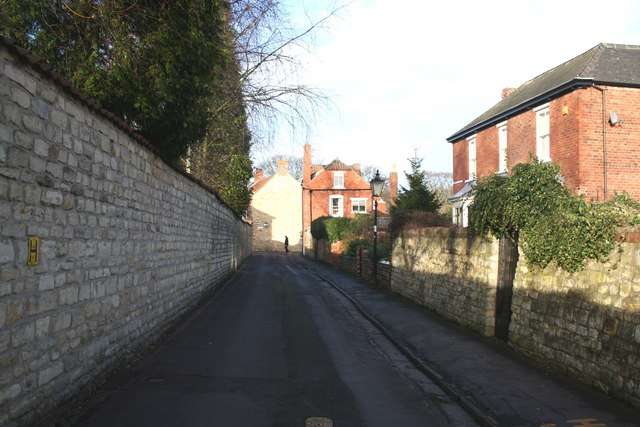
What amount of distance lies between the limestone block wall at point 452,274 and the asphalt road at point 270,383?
6.13 feet

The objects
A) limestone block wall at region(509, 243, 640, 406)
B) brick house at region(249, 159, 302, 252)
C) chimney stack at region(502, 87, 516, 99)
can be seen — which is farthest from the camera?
brick house at region(249, 159, 302, 252)

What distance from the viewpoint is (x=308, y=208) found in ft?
188

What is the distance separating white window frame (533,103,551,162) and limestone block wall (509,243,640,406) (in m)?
12.6

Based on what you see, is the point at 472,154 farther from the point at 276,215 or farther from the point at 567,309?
the point at 276,215

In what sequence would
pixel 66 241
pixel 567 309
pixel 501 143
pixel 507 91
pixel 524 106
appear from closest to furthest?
pixel 66 241 → pixel 567 309 → pixel 524 106 → pixel 501 143 → pixel 507 91

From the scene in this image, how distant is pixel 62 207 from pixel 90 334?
157 centimetres

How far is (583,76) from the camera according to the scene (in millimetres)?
17625

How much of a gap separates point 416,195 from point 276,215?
33846 millimetres

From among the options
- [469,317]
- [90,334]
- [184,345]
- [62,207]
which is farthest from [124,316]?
[469,317]

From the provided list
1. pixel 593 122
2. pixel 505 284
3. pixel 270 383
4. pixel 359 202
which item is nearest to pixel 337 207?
pixel 359 202

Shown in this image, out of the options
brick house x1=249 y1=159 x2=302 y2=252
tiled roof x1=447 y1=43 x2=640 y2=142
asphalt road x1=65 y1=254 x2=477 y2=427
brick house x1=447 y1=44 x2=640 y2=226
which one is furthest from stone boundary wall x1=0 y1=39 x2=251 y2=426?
brick house x1=249 y1=159 x2=302 y2=252

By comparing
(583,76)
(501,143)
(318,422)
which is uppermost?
(583,76)

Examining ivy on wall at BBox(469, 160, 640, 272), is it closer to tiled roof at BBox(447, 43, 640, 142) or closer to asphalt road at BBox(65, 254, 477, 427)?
asphalt road at BBox(65, 254, 477, 427)

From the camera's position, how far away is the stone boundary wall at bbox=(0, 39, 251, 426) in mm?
4246
